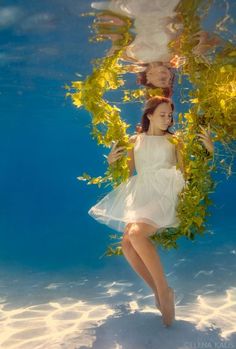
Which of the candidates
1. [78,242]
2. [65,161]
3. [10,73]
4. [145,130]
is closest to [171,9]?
[145,130]

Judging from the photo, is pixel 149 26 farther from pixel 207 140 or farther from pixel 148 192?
pixel 148 192

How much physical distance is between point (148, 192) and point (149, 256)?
1.11 metres

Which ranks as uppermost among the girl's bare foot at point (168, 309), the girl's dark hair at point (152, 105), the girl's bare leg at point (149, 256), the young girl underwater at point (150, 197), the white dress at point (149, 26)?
the white dress at point (149, 26)

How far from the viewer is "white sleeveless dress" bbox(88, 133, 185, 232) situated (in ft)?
19.6

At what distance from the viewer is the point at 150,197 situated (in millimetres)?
6129

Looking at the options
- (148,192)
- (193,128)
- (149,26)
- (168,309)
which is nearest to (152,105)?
(193,128)

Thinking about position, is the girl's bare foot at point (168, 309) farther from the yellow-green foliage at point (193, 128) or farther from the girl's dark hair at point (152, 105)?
the girl's dark hair at point (152, 105)

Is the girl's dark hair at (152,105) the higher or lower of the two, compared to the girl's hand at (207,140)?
higher

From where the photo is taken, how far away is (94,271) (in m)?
11.6

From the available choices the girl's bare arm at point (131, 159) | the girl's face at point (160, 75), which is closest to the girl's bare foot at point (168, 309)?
the girl's bare arm at point (131, 159)

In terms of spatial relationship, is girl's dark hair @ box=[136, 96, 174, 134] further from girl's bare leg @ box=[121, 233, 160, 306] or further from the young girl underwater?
girl's bare leg @ box=[121, 233, 160, 306]

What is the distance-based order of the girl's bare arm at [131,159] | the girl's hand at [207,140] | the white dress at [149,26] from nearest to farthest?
1. the girl's hand at [207,140]
2. the girl's bare arm at [131,159]
3. the white dress at [149,26]

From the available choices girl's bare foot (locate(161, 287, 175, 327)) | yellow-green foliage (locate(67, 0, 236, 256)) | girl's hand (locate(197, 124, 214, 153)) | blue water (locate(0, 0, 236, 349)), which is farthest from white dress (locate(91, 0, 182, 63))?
girl's bare foot (locate(161, 287, 175, 327))

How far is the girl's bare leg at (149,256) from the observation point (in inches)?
223
